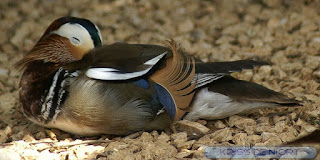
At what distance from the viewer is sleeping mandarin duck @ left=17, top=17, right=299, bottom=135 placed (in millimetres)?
2998

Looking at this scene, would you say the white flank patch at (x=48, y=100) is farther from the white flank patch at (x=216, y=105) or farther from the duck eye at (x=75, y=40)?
the white flank patch at (x=216, y=105)

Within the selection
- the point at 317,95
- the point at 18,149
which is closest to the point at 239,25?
the point at 317,95

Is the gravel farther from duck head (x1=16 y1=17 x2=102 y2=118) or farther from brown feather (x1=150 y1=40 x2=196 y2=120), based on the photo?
duck head (x1=16 y1=17 x2=102 y2=118)

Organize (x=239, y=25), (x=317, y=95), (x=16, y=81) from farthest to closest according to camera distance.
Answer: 1. (x=239, y=25)
2. (x=16, y=81)
3. (x=317, y=95)

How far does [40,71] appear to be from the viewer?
126 inches

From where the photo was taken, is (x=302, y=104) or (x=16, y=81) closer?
(x=302, y=104)

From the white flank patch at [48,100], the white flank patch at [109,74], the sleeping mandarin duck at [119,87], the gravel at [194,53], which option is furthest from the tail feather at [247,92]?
the white flank patch at [48,100]

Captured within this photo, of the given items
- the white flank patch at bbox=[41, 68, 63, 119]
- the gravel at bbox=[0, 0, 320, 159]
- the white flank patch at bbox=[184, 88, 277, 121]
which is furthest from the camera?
the white flank patch at bbox=[184, 88, 277, 121]

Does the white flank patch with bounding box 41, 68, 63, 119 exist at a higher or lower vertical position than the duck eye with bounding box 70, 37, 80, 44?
lower

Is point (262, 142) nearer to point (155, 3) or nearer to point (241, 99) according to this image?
point (241, 99)

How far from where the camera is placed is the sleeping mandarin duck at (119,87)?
9.84ft

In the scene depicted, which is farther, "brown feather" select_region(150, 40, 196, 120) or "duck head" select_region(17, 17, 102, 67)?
"duck head" select_region(17, 17, 102, 67)

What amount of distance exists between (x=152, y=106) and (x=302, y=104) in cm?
89

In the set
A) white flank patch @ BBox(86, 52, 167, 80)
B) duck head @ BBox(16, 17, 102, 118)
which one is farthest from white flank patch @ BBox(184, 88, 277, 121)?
duck head @ BBox(16, 17, 102, 118)
